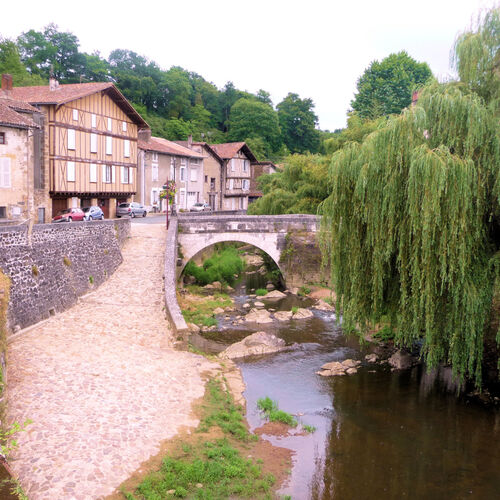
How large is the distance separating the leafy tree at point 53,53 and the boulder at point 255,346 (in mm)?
41114

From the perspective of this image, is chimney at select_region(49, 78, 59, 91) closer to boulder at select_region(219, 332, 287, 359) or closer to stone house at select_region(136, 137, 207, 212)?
stone house at select_region(136, 137, 207, 212)

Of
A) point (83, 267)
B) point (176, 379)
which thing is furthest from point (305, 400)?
point (83, 267)

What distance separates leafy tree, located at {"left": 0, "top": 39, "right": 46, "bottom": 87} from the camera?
130 feet

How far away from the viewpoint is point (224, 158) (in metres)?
45.6

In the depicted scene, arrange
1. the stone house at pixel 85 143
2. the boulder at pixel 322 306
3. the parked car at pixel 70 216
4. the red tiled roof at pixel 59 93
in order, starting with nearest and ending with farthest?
the boulder at pixel 322 306 → the parked car at pixel 70 216 → the red tiled roof at pixel 59 93 → the stone house at pixel 85 143

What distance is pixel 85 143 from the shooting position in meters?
28.5

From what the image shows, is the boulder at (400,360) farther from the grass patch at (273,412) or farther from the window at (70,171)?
the window at (70,171)


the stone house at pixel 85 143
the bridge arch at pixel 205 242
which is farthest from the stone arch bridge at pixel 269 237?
the stone house at pixel 85 143

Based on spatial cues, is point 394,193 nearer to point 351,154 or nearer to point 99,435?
point 351,154

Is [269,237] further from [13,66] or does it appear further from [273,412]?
[13,66]

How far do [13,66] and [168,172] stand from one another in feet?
54.7

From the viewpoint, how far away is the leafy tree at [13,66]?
3972 centimetres

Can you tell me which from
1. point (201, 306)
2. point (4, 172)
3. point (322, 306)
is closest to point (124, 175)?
point (4, 172)

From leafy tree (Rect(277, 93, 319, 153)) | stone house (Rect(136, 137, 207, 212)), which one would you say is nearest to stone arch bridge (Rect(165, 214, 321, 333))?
stone house (Rect(136, 137, 207, 212))
